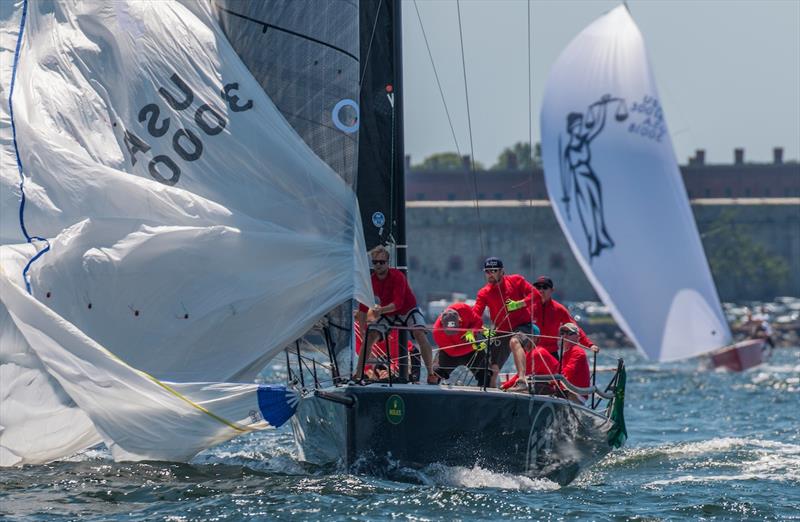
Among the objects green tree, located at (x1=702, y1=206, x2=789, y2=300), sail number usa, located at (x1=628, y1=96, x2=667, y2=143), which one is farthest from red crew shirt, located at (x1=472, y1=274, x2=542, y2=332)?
green tree, located at (x1=702, y1=206, x2=789, y2=300)

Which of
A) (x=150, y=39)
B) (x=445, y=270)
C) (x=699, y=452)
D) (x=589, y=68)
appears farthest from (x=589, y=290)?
(x=150, y=39)

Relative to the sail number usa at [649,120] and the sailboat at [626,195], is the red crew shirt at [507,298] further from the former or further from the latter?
the sail number usa at [649,120]

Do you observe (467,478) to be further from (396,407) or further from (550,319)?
(550,319)

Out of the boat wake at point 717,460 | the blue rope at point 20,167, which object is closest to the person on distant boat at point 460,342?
the boat wake at point 717,460

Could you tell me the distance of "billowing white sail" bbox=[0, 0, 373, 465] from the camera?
8.47m

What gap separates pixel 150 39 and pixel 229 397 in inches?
99.9

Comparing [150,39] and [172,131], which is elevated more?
[150,39]

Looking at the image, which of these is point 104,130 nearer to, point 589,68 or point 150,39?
point 150,39

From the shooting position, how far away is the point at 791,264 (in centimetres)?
6044

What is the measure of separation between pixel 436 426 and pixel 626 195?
33.2 feet

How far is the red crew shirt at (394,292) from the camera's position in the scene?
9359 millimetres

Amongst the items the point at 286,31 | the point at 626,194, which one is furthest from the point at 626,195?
the point at 286,31

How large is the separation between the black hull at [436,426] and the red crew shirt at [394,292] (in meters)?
0.79

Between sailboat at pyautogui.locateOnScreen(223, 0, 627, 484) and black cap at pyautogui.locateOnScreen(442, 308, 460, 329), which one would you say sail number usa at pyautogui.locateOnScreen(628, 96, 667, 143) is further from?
black cap at pyautogui.locateOnScreen(442, 308, 460, 329)
